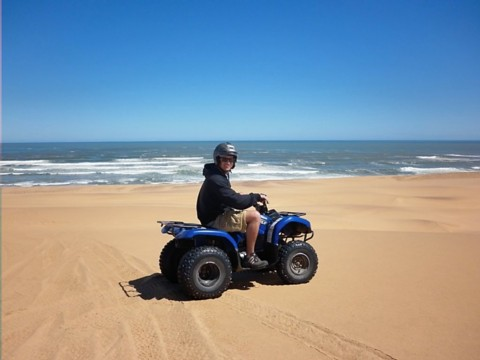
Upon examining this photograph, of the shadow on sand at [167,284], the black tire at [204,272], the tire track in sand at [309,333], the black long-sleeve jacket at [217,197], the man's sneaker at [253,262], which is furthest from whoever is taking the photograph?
the man's sneaker at [253,262]

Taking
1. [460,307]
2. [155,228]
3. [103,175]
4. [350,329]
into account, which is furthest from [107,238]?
[103,175]

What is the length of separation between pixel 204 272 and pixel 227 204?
88 centimetres

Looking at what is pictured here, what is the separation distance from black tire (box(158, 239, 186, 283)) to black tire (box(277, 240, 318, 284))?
1338 mm

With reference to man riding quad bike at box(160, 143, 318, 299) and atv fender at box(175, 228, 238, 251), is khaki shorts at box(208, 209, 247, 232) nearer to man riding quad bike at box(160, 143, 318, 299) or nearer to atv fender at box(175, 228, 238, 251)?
man riding quad bike at box(160, 143, 318, 299)

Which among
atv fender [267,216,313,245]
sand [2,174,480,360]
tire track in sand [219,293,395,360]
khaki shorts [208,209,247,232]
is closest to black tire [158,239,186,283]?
sand [2,174,480,360]

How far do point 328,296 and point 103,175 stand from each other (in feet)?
90.8

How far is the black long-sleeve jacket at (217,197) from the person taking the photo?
4691 mm

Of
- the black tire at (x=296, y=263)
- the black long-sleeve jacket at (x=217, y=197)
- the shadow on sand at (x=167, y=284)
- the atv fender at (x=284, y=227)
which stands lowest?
the shadow on sand at (x=167, y=284)

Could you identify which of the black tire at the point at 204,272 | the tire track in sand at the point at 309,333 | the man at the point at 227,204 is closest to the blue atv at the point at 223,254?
the black tire at the point at 204,272

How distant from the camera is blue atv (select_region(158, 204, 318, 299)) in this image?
15.1 feet

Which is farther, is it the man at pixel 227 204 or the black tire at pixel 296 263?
the black tire at pixel 296 263

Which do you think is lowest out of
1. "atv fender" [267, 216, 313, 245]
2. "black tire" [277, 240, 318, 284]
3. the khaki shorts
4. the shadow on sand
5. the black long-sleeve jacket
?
the shadow on sand

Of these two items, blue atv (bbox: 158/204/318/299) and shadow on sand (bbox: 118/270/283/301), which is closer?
blue atv (bbox: 158/204/318/299)

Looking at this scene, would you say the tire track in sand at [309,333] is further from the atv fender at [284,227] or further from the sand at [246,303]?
the atv fender at [284,227]
